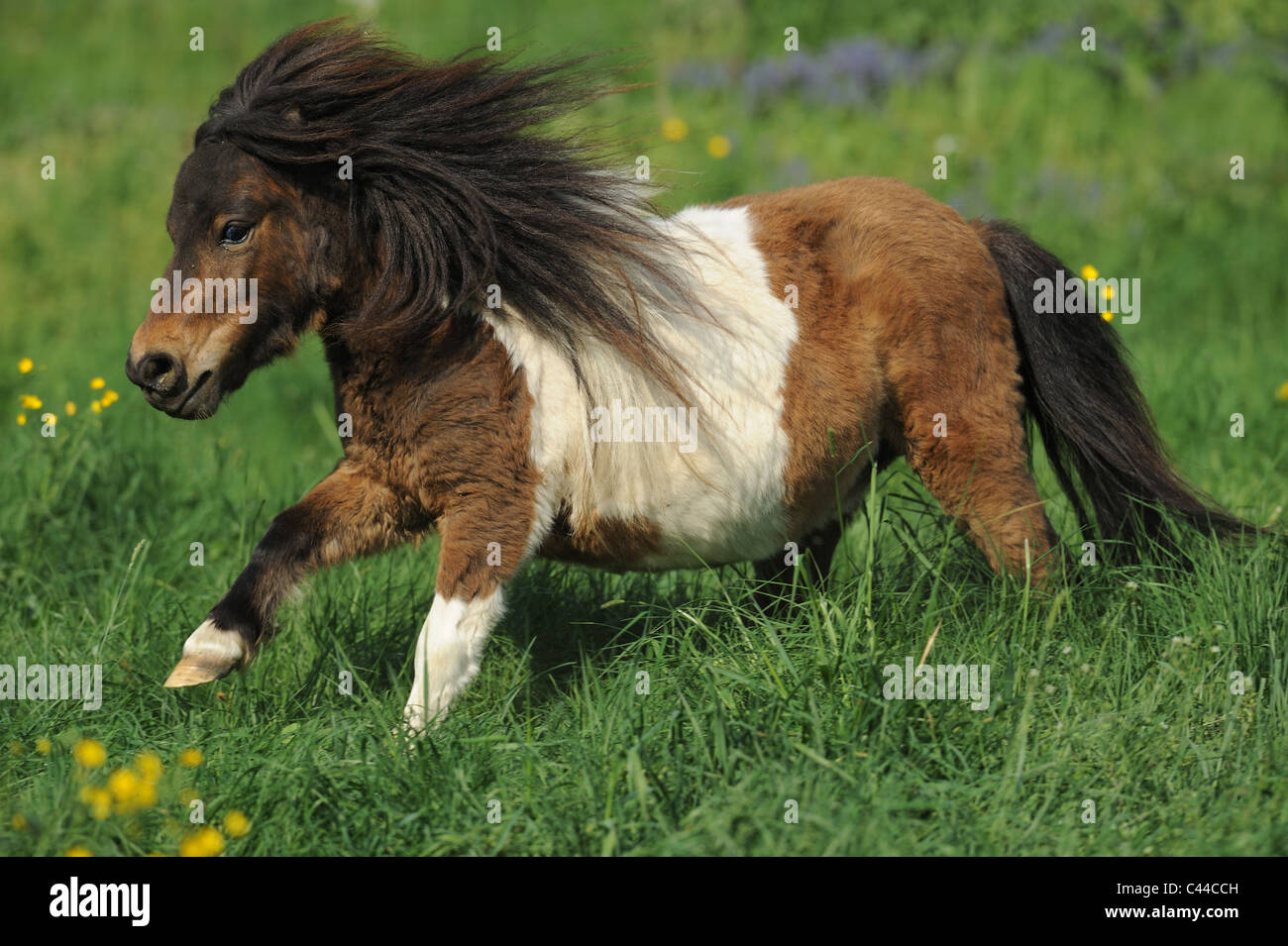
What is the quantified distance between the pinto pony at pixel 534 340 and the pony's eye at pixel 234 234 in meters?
0.02

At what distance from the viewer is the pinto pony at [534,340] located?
3.42 m

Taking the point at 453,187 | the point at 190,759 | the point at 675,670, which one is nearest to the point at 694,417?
the point at 675,670

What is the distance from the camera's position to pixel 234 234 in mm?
3352

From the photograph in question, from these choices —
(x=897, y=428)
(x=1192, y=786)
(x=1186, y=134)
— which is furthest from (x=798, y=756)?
(x=1186, y=134)

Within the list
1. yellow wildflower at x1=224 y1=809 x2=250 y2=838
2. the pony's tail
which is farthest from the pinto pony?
yellow wildflower at x1=224 y1=809 x2=250 y2=838

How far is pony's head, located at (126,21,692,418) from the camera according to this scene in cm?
335

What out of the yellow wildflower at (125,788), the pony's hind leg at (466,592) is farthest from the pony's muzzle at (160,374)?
the yellow wildflower at (125,788)

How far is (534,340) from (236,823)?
149 cm
